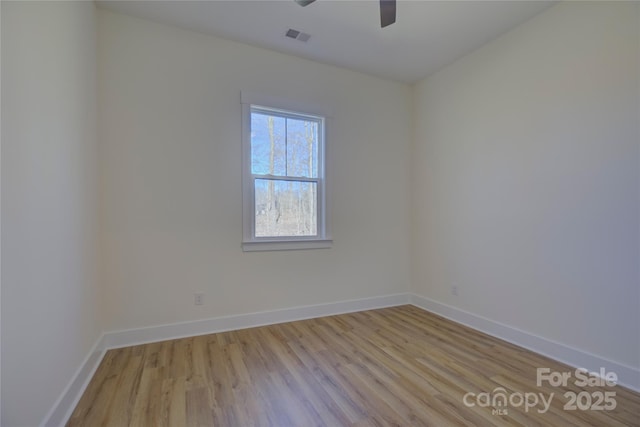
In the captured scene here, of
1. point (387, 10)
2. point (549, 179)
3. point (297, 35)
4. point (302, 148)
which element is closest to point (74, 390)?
point (302, 148)

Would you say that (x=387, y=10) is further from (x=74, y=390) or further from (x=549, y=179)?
(x=74, y=390)

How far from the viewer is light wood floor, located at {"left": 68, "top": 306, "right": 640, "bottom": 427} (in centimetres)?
168

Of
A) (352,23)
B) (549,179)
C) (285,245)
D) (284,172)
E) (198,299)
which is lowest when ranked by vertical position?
(198,299)

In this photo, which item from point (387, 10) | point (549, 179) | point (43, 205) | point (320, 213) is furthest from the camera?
point (320, 213)

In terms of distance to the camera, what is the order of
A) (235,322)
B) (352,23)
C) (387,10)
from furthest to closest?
(235,322)
(352,23)
(387,10)

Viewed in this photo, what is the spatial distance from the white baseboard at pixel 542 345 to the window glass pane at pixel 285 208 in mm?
1785

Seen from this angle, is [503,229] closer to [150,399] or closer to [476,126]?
[476,126]

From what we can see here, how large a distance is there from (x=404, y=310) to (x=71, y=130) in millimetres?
3574

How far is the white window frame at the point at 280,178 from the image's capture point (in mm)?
2996

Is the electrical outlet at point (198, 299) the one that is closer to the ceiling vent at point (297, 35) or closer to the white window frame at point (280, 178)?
the white window frame at point (280, 178)

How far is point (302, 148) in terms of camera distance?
3348 millimetres

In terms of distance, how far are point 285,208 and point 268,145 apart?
70 centimetres

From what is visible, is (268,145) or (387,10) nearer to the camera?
(387,10)

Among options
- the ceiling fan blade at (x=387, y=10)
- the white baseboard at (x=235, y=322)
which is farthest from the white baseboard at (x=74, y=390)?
the ceiling fan blade at (x=387, y=10)
